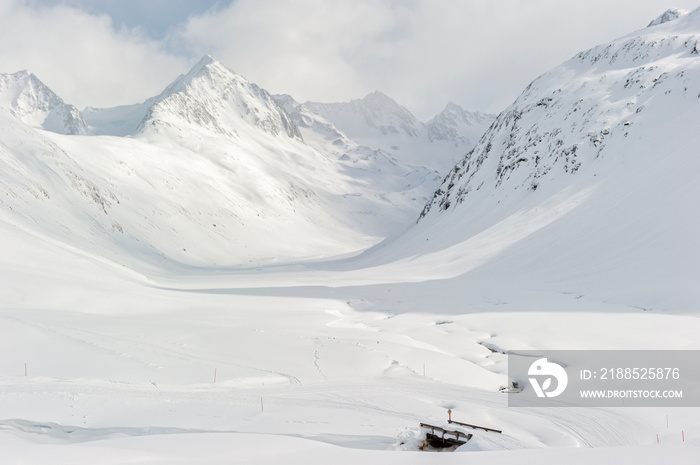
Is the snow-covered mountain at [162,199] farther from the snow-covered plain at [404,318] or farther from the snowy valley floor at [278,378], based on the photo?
the snowy valley floor at [278,378]

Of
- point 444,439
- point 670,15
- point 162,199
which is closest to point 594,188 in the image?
point 444,439

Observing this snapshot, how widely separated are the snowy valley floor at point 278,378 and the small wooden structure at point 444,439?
1.56 feet

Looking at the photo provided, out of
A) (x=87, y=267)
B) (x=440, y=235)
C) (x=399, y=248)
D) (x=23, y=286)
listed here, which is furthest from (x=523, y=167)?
(x=23, y=286)

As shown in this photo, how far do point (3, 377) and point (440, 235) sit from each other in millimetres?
73188

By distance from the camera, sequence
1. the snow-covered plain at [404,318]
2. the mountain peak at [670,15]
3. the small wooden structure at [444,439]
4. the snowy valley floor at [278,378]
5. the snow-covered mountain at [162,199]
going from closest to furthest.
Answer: the snowy valley floor at [278,378], the small wooden structure at [444,439], the snow-covered plain at [404,318], the snow-covered mountain at [162,199], the mountain peak at [670,15]

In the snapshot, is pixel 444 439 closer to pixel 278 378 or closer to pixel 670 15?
pixel 278 378

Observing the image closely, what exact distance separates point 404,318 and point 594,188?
40.6 m

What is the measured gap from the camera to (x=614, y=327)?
2978 cm

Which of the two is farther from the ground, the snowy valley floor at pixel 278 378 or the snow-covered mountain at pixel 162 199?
the snow-covered mountain at pixel 162 199

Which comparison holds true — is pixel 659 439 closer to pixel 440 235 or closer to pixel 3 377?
pixel 3 377

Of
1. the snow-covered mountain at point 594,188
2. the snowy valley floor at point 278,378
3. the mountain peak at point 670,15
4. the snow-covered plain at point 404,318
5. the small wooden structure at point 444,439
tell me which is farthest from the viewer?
the mountain peak at point 670,15

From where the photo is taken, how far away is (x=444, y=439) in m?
12.7

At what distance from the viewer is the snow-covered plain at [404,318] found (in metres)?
13.3

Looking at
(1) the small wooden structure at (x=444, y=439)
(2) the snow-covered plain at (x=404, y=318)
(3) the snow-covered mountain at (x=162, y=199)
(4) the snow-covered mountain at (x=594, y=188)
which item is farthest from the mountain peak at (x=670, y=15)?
(1) the small wooden structure at (x=444, y=439)
